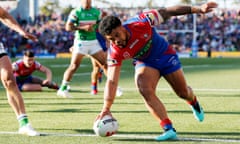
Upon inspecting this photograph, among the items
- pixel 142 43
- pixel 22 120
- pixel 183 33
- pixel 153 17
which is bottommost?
pixel 183 33

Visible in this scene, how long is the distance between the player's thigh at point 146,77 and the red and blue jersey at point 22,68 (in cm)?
898

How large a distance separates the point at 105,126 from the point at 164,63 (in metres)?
1.19

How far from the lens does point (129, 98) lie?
15.2 m

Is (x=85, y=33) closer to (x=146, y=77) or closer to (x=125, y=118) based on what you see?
(x=125, y=118)

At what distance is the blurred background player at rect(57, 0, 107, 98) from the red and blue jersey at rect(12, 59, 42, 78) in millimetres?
2213

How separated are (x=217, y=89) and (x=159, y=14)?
29.1 ft

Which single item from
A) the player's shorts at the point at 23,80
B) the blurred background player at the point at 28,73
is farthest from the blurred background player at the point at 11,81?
the player's shorts at the point at 23,80

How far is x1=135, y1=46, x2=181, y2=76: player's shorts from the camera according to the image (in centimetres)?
913

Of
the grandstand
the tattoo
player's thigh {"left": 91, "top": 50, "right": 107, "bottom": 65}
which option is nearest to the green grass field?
player's thigh {"left": 91, "top": 50, "right": 107, "bottom": 65}

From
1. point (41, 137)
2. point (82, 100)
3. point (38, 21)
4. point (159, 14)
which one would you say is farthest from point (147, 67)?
point (38, 21)

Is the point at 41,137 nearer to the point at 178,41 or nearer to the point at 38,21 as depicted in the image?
the point at 178,41

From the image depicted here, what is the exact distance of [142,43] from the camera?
879 cm

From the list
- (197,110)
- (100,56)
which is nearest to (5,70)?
(197,110)

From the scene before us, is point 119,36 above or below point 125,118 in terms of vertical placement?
above
